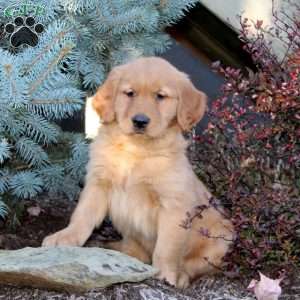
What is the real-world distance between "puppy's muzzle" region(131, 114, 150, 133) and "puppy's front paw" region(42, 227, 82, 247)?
0.62m

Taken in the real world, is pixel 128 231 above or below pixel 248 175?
below

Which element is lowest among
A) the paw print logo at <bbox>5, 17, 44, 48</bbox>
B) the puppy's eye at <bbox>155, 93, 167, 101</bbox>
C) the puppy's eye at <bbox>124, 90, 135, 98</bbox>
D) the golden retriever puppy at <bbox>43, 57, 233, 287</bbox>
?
the golden retriever puppy at <bbox>43, 57, 233, 287</bbox>

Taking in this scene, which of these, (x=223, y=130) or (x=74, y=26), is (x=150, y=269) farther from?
(x=74, y=26)

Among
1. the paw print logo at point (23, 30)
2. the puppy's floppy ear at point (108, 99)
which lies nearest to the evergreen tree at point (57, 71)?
the paw print logo at point (23, 30)

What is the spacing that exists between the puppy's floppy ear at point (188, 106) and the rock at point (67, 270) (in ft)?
2.66

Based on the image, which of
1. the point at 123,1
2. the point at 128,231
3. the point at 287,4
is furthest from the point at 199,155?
the point at 287,4

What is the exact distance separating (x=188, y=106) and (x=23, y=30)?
1.32 metres

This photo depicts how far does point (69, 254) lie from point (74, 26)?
1.65m

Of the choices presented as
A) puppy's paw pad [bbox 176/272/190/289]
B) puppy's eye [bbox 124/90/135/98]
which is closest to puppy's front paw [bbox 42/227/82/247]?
puppy's paw pad [bbox 176/272/190/289]

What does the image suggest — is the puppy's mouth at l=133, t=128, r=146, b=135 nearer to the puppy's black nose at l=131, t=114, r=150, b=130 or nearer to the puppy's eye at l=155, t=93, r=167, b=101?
the puppy's black nose at l=131, t=114, r=150, b=130

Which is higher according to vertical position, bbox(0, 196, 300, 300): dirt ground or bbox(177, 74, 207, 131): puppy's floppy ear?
bbox(177, 74, 207, 131): puppy's floppy ear

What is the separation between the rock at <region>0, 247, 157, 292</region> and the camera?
3.02 meters

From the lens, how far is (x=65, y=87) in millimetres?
3975

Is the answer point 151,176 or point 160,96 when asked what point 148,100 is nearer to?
point 160,96
